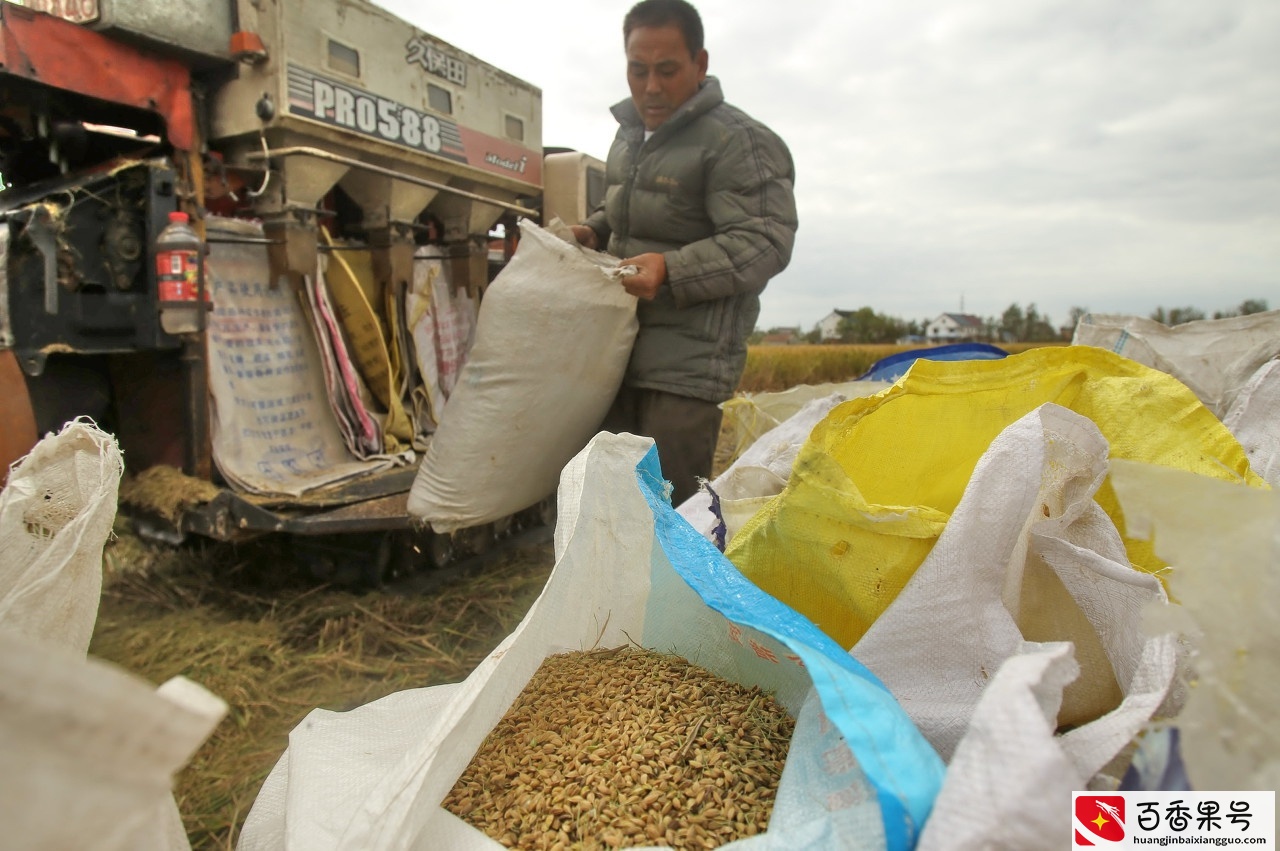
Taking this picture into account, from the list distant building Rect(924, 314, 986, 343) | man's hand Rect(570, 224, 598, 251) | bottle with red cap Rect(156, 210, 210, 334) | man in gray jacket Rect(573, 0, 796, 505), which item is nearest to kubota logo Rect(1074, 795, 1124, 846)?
man in gray jacket Rect(573, 0, 796, 505)

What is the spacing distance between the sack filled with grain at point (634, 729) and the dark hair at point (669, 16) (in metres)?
1.40

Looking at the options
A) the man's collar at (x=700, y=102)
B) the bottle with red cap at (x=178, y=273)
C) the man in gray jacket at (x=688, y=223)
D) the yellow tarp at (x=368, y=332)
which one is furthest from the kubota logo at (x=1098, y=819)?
the yellow tarp at (x=368, y=332)

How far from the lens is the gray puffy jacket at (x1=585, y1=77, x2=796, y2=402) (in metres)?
1.94

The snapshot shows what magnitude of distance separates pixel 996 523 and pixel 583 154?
3.04 m

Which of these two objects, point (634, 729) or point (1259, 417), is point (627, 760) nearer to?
point (634, 729)

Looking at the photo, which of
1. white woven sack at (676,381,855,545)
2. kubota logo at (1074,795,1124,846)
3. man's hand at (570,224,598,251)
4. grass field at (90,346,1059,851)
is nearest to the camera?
kubota logo at (1074,795,1124,846)

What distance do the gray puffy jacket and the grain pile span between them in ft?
3.91

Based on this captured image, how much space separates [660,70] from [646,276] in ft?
1.82

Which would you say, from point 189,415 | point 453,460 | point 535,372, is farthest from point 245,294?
point 535,372

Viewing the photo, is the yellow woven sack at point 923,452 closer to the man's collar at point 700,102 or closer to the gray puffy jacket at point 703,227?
the gray puffy jacket at point 703,227

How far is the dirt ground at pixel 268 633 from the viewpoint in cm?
182

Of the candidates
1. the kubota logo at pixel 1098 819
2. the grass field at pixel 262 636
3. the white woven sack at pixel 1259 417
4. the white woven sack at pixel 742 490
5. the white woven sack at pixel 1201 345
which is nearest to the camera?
the kubota logo at pixel 1098 819

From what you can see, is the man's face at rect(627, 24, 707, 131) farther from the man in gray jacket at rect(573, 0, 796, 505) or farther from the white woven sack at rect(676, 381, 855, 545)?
the white woven sack at rect(676, 381, 855, 545)

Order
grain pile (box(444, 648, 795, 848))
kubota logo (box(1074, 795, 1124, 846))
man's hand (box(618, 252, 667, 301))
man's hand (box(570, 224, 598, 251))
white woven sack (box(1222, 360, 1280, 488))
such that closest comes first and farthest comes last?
kubota logo (box(1074, 795, 1124, 846)) → grain pile (box(444, 648, 795, 848)) → white woven sack (box(1222, 360, 1280, 488)) → man's hand (box(618, 252, 667, 301)) → man's hand (box(570, 224, 598, 251))
